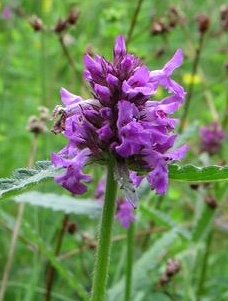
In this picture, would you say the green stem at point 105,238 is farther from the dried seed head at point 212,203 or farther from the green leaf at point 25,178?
the dried seed head at point 212,203

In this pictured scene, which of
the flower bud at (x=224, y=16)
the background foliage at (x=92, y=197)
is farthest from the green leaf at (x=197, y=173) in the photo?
the flower bud at (x=224, y=16)

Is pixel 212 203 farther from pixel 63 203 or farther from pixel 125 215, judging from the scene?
pixel 63 203

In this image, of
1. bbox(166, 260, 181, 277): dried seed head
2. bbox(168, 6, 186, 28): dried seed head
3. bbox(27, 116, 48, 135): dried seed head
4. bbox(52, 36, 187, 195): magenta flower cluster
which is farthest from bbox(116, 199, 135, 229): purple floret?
bbox(168, 6, 186, 28): dried seed head

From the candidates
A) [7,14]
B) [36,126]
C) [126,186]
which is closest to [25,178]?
[126,186]

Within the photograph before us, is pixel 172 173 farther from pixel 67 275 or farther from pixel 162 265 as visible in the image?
pixel 162 265

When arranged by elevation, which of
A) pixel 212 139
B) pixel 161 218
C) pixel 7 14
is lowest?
pixel 161 218
